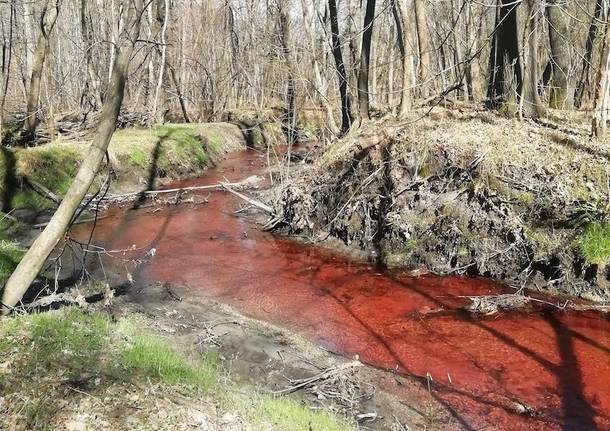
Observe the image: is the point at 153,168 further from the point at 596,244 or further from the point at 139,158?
the point at 596,244

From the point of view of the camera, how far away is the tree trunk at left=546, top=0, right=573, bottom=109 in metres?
12.7

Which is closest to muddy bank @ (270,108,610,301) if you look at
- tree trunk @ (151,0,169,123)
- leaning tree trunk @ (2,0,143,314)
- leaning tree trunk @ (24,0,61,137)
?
leaning tree trunk @ (2,0,143,314)

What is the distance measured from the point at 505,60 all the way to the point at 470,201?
407 cm

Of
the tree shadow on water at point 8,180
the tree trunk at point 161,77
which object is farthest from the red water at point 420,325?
the tree trunk at point 161,77

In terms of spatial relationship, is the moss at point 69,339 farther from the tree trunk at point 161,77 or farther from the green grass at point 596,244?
the tree trunk at point 161,77

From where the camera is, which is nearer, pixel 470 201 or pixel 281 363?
pixel 281 363

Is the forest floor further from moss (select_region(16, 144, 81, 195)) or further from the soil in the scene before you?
moss (select_region(16, 144, 81, 195))

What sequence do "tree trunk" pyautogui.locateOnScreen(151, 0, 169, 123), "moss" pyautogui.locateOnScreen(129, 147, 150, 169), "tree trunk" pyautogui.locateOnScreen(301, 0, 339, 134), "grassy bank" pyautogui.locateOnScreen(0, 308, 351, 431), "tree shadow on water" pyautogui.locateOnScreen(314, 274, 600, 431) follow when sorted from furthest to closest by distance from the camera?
"tree trunk" pyautogui.locateOnScreen(151, 0, 169, 123) < "moss" pyautogui.locateOnScreen(129, 147, 150, 169) < "tree trunk" pyautogui.locateOnScreen(301, 0, 339, 134) < "tree shadow on water" pyautogui.locateOnScreen(314, 274, 600, 431) < "grassy bank" pyautogui.locateOnScreen(0, 308, 351, 431)

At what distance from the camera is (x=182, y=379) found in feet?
16.3

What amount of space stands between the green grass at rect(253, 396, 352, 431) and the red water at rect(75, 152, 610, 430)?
5.02ft

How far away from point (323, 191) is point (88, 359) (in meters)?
7.95

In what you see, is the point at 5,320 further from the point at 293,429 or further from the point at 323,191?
the point at 323,191

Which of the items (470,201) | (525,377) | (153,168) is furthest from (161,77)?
(525,377)

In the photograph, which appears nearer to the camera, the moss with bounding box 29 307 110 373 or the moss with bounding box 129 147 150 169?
the moss with bounding box 29 307 110 373
